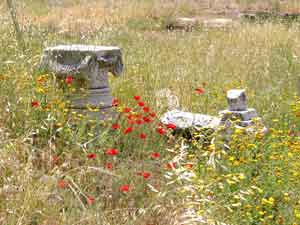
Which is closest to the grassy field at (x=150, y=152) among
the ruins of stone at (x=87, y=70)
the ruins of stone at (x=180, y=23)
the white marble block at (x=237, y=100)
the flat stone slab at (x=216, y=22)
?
the ruins of stone at (x=87, y=70)

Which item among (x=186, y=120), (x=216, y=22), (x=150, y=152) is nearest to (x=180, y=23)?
(x=216, y=22)

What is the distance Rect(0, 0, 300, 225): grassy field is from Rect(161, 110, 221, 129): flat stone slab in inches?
6.1

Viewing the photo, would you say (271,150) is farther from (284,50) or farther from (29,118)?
(284,50)

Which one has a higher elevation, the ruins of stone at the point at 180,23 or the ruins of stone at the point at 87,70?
the ruins of stone at the point at 87,70

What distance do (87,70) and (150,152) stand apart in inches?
37.5

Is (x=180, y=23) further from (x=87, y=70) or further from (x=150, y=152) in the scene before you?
(x=150, y=152)

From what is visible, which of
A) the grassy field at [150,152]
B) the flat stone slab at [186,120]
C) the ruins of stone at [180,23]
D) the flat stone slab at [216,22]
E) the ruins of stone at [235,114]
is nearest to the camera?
the grassy field at [150,152]

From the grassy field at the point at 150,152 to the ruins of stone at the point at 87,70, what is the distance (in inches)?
5.3

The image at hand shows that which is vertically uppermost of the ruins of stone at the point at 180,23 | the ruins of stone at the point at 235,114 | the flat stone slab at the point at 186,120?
the ruins of stone at the point at 235,114

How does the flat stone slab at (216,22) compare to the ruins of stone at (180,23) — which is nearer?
the flat stone slab at (216,22)

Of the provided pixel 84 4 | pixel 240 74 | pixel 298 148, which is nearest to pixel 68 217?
pixel 298 148

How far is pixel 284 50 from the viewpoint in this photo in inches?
360

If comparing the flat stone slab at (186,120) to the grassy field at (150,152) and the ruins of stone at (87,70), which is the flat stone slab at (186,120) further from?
the ruins of stone at (87,70)

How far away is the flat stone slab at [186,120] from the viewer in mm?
5477
